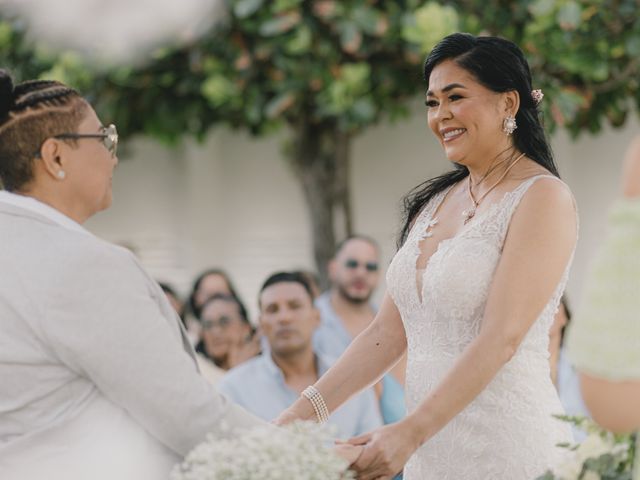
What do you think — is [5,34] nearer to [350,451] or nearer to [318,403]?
[318,403]

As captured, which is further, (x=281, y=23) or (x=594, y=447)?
(x=281, y=23)

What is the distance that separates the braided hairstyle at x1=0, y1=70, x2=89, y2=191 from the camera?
110 inches

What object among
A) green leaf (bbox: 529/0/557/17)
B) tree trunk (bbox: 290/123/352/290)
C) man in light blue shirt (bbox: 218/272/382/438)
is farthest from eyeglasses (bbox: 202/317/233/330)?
green leaf (bbox: 529/0/557/17)

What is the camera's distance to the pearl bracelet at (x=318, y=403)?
137 inches

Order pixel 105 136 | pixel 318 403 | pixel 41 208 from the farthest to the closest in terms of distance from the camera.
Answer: pixel 318 403 < pixel 105 136 < pixel 41 208

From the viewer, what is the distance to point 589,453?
2.33 meters

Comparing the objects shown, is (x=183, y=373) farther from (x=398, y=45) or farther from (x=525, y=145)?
(x=398, y=45)

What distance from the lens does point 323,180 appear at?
29.9 ft

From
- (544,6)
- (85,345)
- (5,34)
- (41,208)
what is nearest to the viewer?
(85,345)

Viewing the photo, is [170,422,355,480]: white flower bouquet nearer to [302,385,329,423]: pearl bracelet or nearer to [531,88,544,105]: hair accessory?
[302,385,329,423]: pearl bracelet

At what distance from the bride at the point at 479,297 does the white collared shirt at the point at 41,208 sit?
3.10 feet

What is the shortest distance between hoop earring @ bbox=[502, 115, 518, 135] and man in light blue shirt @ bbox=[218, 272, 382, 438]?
2309mm

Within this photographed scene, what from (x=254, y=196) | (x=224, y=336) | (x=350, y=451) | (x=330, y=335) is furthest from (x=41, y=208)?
(x=254, y=196)

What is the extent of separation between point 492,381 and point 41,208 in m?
1.32
